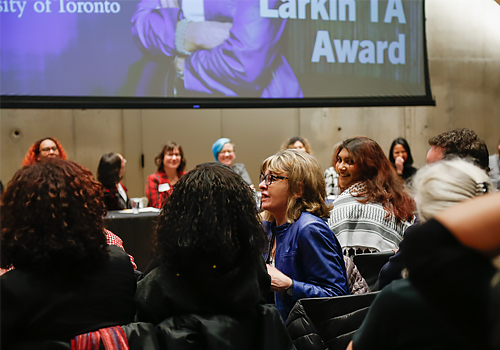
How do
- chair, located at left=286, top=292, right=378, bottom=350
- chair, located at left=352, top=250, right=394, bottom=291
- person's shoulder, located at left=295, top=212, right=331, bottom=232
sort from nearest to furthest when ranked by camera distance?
chair, located at left=286, top=292, right=378, bottom=350, person's shoulder, located at left=295, top=212, right=331, bottom=232, chair, located at left=352, top=250, right=394, bottom=291

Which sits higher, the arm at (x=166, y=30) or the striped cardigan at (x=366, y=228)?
the arm at (x=166, y=30)

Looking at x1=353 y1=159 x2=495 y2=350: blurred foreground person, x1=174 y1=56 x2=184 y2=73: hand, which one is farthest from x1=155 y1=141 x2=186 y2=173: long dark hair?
x1=353 y1=159 x2=495 y2=350: blurred foreground person

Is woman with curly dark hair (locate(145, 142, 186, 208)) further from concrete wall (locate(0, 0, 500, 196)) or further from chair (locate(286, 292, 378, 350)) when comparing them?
chair (locate(286, 292, 378, 350))

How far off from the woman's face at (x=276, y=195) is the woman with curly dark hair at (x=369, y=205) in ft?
2.07

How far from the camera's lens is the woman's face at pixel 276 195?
199 cm

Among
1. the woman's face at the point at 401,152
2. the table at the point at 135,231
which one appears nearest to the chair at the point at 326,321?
the table at the point at 135,231

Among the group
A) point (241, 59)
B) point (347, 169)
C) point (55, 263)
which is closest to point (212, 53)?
point (241, 59)

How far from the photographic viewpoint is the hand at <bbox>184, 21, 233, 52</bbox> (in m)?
5.30

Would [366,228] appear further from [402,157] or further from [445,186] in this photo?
[402,157]

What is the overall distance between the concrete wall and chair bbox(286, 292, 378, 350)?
5815mm

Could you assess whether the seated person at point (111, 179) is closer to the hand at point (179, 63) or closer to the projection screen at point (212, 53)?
the projection screen at point (212, 53)

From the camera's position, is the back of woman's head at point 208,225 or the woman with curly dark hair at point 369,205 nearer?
the back of woman's head at point 208,225

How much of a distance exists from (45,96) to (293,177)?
3959 mm

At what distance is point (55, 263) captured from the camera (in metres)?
1.23
